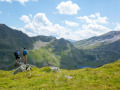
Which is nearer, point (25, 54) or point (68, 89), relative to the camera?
point (68, 89)

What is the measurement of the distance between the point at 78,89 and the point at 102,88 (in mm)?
2358

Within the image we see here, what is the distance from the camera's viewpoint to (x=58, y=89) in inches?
363

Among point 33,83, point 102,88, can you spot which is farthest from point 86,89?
point 33,83

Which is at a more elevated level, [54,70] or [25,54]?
[25,54]

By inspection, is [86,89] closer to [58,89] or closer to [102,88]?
[102,88]

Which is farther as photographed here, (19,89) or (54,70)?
(54,70)

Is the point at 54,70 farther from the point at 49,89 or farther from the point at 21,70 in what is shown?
the point at 49,89

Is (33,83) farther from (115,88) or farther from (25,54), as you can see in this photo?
(25,54)

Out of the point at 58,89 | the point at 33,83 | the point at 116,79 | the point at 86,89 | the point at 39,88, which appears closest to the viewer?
the point at 86,89

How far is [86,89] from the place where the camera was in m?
8.62

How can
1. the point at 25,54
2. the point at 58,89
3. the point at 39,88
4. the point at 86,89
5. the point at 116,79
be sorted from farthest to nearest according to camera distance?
the point at 25,54 < the point at 116,79 < the point at 39,88 < the point at 58,89 < the point at 86,89

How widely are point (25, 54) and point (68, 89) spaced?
64.2ft

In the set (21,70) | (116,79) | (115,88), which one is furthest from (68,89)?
(21,70)

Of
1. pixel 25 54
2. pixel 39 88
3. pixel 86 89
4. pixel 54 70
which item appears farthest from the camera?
pixel 25 54
